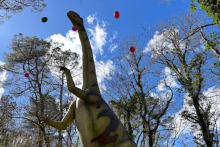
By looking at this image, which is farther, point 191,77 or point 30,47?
point 30,47

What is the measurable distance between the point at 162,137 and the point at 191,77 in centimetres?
358

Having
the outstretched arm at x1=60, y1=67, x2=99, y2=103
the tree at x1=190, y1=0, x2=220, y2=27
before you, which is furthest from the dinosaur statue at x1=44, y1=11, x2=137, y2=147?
the tree at x1=190, y1=0, x2=220, y2=27

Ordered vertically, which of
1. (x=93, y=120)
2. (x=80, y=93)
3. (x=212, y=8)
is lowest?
(x=93, y=120)

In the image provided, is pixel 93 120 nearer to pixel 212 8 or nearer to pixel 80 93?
pixel 80 93

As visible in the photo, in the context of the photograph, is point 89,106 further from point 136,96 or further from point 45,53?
point 45,53

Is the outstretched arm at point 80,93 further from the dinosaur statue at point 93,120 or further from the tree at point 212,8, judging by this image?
the tree at point 212,8

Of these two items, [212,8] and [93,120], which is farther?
[212,8]

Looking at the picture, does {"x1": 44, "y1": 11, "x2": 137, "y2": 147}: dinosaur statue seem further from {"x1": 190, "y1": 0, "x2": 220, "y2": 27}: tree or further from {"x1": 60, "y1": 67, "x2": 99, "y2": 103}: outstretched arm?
{"x1": 190, "y1": 0, "x2": 220, "y2": 27}: tree

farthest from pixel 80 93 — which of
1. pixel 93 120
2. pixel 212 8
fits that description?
pixel 212 8

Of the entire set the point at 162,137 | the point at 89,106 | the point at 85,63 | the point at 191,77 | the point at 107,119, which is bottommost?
the point at 107,119

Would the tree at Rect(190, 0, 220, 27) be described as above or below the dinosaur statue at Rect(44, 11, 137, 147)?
above

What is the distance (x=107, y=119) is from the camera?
8.93 feet

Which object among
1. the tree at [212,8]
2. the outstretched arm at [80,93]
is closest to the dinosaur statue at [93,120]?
the outstretched arm at [80,93]

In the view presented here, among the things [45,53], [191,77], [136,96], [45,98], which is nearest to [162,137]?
[136,96]
